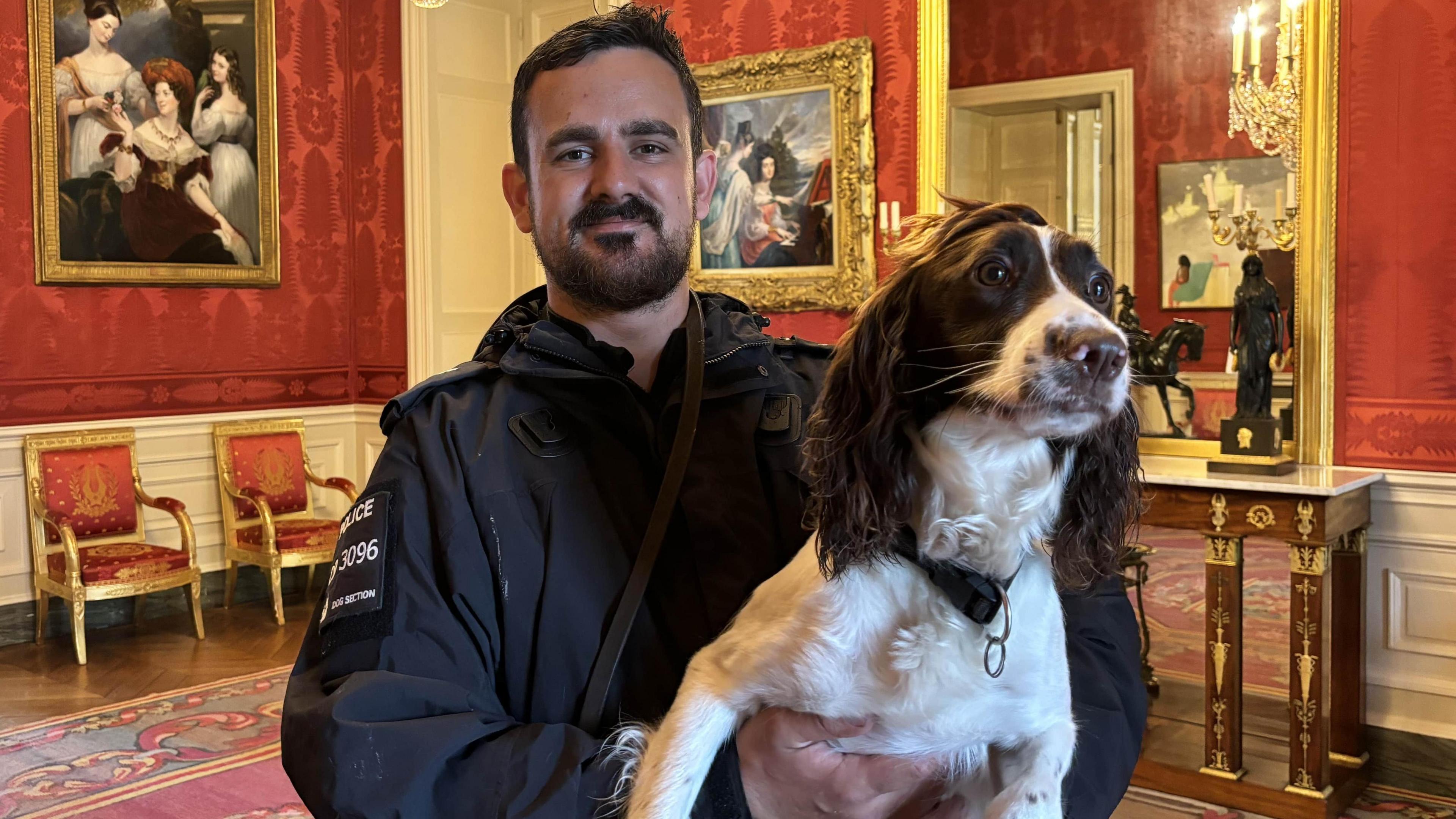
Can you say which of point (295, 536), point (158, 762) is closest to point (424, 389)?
point (158, 762)

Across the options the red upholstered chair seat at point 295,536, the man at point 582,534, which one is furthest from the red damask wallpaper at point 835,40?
the man at point 582,534

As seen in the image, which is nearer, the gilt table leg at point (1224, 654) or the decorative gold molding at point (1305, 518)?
the decorative gold molding at point (1305, 518)

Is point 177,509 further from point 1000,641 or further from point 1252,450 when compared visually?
point 1000,641

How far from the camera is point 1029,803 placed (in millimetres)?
1377

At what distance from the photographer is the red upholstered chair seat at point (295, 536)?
263 inches

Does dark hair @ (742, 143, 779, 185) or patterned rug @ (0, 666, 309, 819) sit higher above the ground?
dark hair @ (742, 143, 779, 185)

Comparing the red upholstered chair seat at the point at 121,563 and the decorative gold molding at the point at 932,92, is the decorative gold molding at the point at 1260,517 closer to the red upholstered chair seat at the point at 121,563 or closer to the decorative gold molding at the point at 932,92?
the decorative gold molding at the point at 932,92

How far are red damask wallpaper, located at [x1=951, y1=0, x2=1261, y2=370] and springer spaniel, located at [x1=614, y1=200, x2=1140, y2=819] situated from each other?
9.97 feet

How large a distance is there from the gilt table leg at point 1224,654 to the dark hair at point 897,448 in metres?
2.63

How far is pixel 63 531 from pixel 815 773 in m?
5.68

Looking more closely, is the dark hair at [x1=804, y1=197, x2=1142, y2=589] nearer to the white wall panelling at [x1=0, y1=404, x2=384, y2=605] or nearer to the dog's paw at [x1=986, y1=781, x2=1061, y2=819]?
the dog's paw at [x1=986, y1=781, x2=1061, y2=819]

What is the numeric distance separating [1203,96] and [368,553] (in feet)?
12.1

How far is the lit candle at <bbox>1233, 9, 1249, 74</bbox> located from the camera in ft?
13.7

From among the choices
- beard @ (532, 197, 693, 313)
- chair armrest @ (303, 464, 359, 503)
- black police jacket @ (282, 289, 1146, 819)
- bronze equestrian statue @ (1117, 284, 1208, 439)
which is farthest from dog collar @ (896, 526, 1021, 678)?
chair armrest @ (303, 464, 359, 503)
